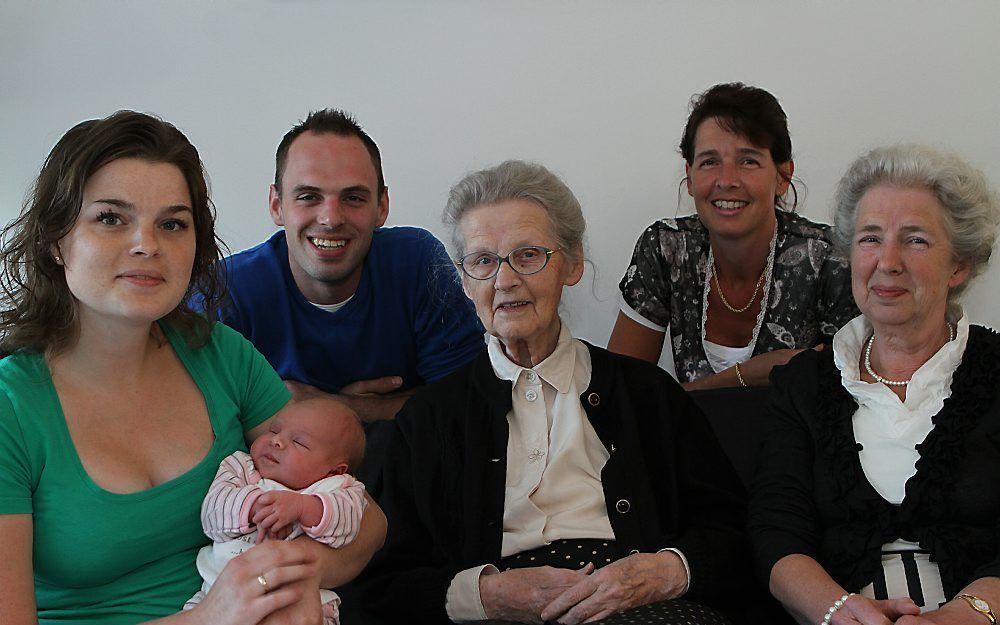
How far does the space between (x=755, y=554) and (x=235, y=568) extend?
1036 millimetres

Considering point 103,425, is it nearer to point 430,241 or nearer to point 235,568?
point 235,568

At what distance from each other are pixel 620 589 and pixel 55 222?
1.21 meters

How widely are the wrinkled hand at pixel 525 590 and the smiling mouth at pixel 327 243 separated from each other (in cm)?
124

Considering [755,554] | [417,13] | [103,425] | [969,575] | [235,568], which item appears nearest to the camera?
[235,568]

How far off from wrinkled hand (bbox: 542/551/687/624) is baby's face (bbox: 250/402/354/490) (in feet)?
1.64

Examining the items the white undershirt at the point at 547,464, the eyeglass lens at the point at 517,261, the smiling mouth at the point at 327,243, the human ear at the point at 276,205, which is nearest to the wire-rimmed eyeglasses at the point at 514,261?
the eyeglass lens at the point at 517,261

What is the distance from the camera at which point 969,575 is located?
1.94 m

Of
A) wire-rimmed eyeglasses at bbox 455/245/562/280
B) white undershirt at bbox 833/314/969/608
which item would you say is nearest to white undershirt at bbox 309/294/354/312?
wire-rimmed eyeglasses at bbox 455/245/562/280

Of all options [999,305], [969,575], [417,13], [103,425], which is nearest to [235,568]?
[103,425]

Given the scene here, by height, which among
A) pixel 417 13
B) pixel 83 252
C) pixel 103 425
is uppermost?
pixel 417 13

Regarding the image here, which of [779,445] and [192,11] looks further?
[192,11]

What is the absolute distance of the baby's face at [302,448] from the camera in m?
1.89

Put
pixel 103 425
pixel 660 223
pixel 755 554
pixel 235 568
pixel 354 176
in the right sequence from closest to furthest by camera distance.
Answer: pixel 235 568
pixel 103 425
pixel 755 554
pixel 354 176
pixel 660 223

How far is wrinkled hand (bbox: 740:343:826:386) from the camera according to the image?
2.88 meters
